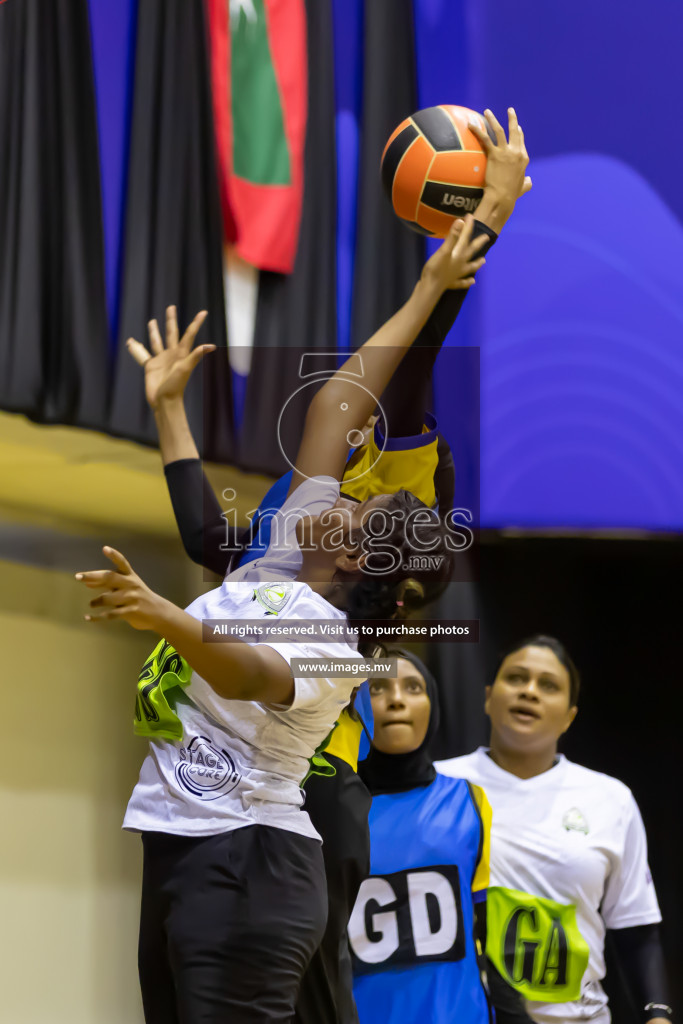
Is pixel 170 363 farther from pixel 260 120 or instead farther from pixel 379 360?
pixel 260 120

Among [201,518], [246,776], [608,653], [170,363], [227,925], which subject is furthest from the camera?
[608,653]

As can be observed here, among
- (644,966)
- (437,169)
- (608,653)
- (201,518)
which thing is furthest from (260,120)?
(644,966)

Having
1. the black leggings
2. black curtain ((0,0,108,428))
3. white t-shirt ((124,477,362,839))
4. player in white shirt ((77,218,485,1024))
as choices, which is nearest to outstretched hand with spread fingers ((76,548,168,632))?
player in white shirt ((77,218,485,1024))

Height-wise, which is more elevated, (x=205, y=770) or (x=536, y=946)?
(x=205, y=770)

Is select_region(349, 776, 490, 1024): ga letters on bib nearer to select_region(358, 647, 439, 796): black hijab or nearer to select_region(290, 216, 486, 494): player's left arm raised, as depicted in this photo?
select_region(358, 647, 439, 796): black hijab

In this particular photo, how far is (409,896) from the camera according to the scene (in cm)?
255

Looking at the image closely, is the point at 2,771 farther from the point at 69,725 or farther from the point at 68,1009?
the point at 68,1009

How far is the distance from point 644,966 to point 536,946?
0.25 m

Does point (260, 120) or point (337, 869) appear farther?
point (260, 120)

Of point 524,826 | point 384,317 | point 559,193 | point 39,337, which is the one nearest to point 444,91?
point 559,193

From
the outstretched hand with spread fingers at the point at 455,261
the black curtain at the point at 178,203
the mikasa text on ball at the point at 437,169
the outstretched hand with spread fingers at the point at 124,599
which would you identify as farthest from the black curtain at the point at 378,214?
the outstretched hand with spread fingers at the point at 124,599

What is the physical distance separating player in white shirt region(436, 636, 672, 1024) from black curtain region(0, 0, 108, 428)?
50.2 inches

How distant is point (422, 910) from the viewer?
2.53 meters

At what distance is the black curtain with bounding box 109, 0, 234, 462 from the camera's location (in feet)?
8.77
